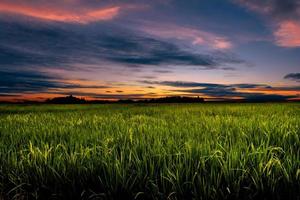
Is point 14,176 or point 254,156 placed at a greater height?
point 254,156

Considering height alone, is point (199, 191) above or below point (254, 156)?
below

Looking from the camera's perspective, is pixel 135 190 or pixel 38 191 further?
pixel 38 191

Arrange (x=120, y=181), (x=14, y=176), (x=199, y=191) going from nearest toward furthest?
(x=199, y=191), (x=120, y=181), (x=14, y=176)

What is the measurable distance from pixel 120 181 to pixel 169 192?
0.40m

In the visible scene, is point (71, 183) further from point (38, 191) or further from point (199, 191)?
point (199, 191)

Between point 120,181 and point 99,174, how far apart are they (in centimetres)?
31

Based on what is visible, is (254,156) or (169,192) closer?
(169,192)

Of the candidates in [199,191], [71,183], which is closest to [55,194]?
[71,183]

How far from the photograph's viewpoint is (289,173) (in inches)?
97.9

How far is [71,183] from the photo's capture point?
8.95ft

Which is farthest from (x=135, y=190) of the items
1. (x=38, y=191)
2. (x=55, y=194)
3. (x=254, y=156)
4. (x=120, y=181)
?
(x=254, y=156)

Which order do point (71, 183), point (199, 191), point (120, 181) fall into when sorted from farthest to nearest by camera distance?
point (71, 183) → point (120, 181) → point (199, 191)

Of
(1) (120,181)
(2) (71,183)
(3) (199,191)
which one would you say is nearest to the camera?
(3) (199,191)

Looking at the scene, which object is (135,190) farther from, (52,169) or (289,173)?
(289,173)
